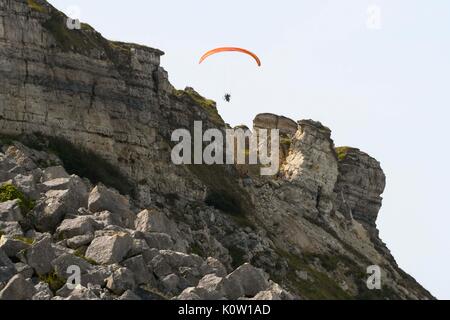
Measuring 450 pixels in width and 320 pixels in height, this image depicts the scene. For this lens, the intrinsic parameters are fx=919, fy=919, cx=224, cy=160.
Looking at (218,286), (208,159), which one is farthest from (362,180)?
(218,286)

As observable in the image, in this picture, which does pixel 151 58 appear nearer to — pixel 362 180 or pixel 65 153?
pixel 65 153

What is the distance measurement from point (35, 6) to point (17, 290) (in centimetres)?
5092

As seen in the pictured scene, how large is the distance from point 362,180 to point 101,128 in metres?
51.5

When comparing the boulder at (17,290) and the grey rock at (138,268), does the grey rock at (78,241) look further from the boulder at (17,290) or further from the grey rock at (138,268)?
the boulder at (17,290)

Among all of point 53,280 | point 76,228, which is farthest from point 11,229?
point 53,280

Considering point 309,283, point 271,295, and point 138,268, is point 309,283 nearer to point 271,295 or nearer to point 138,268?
point 138,268

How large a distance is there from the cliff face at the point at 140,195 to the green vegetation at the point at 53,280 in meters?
0.16

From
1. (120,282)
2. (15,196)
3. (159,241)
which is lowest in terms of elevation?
(120,282)

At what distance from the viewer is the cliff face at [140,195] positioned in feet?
111

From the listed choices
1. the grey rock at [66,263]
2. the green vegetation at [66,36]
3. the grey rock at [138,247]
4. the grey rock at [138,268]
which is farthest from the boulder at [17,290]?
the green vegetation at [66,36]

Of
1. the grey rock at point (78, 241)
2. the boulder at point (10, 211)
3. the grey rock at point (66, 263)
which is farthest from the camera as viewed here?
the boulder at point (10, 211)

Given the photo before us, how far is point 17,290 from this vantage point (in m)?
29.0

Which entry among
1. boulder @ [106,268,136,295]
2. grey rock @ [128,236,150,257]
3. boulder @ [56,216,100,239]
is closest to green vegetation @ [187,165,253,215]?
boulder @ [56,216,100,239]
